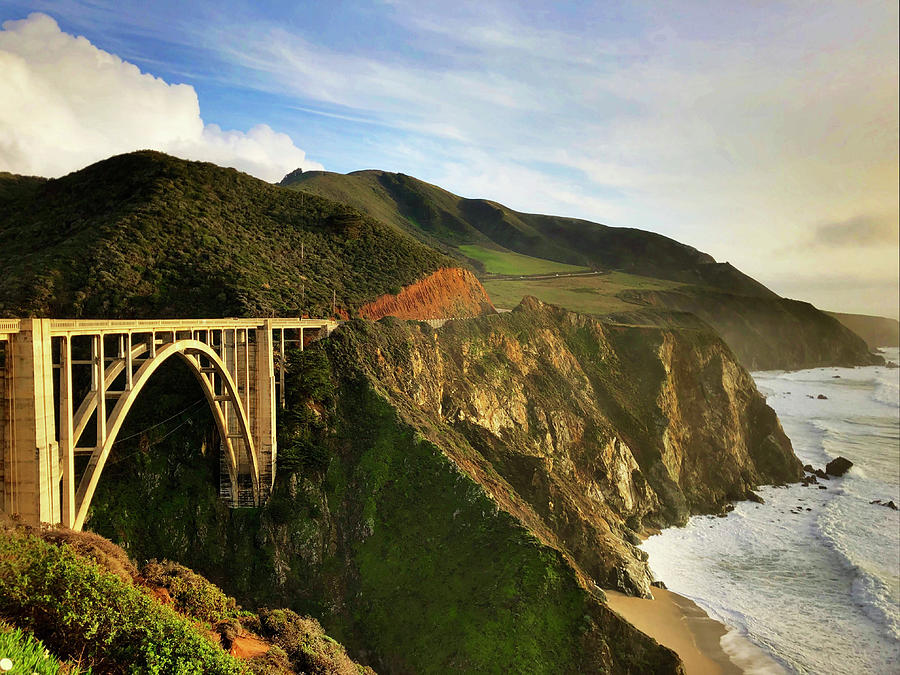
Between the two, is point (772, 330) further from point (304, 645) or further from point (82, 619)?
point (82, 619)

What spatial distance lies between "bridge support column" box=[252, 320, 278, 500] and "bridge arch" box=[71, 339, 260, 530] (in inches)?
15.6

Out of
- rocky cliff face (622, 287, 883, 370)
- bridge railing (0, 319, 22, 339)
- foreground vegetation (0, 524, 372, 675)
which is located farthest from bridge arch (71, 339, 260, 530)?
rocky cliff face (622, 287, 883, 370)

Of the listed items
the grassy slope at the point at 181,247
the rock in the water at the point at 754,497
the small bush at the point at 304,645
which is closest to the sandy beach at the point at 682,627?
the small bush at the point at 304,645

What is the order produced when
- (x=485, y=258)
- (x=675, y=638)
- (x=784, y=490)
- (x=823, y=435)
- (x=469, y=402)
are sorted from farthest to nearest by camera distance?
(x=485, y=258) → (x=823, y=435) → (x=784, y=490) → (x=469, y=402) → (x=675, y=638)

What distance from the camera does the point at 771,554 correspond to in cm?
3806

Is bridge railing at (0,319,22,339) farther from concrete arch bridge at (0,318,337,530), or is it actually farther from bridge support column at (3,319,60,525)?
bridge support column at (3,319,60,525)

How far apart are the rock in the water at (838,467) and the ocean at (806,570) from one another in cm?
62

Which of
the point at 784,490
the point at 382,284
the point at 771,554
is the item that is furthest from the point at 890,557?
the point at 382,284

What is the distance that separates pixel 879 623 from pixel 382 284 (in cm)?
4153

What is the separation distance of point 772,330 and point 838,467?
329 ft

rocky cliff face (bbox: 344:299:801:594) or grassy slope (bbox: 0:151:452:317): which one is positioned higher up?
grassy slope (bbox: 0:151:452:317)

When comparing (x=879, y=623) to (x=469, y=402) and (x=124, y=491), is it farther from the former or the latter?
(x=124, y=491)

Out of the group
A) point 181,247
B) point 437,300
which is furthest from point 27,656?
point 437,300

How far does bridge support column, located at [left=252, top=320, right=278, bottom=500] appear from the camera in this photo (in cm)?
2638
